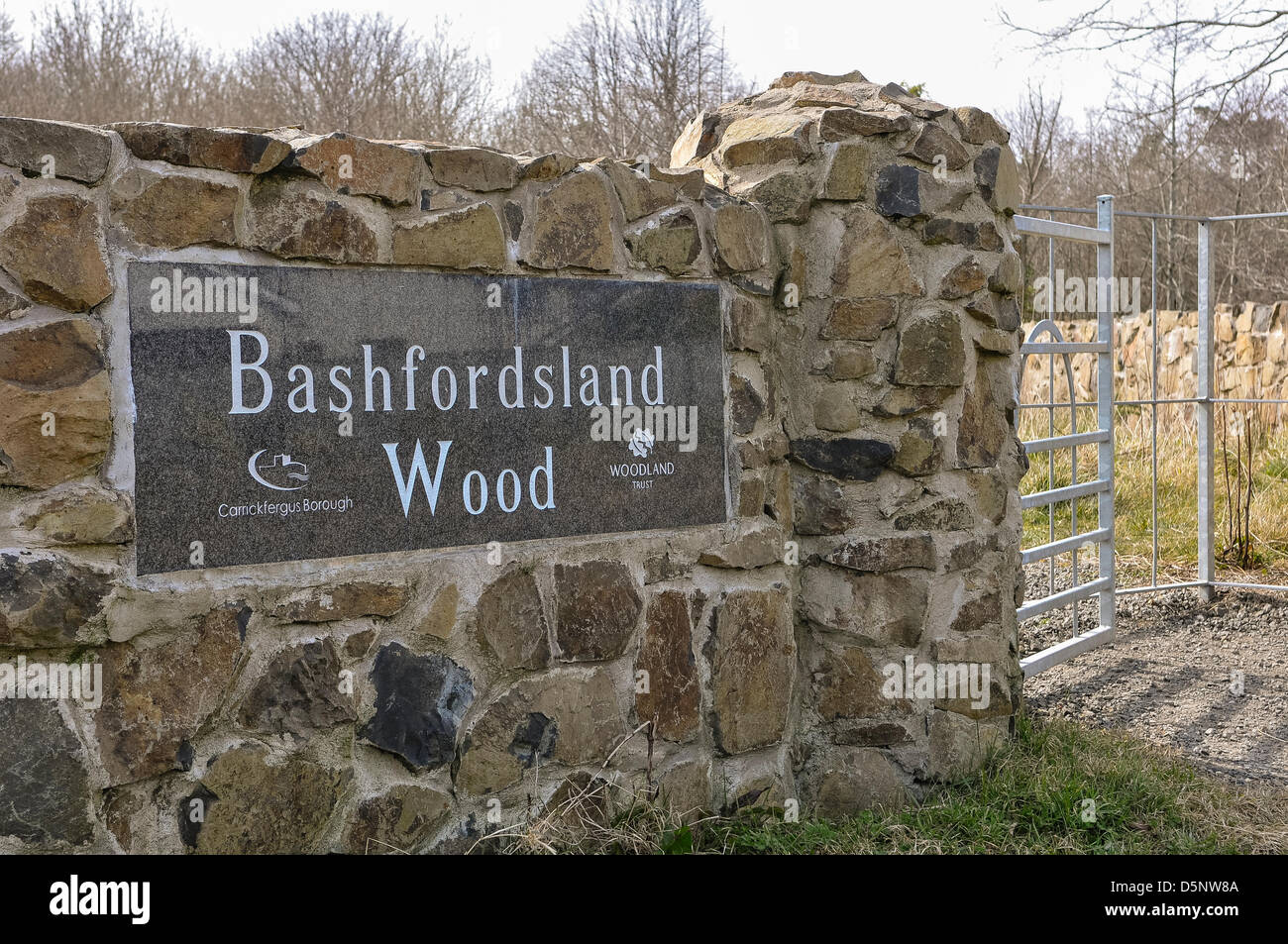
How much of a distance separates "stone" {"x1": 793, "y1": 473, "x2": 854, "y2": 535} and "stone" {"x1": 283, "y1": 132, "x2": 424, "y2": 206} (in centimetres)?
136

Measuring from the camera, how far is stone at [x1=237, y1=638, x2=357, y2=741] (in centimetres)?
229

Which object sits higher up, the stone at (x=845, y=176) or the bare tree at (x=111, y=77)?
the bare tree at (x=111, y=77)

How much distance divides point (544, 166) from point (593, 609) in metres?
1.07

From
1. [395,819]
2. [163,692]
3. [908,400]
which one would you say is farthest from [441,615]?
[908,400]

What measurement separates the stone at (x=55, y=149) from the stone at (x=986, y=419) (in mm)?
2317

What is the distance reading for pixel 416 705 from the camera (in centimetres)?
246

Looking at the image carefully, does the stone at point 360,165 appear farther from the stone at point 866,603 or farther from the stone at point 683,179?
the stone at point 866,603

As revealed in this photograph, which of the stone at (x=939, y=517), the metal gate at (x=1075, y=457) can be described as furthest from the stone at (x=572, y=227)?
the metal gate at (x=1075, y=457)

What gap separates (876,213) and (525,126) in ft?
38.7

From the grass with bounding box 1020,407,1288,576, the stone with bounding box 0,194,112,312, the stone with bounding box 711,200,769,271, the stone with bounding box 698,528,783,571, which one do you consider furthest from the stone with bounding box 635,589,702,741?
the grass with bounding box 1020,407,1288,576

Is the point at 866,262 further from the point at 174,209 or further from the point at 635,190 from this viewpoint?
the point at 174,209

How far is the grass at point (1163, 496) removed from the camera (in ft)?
21.3
